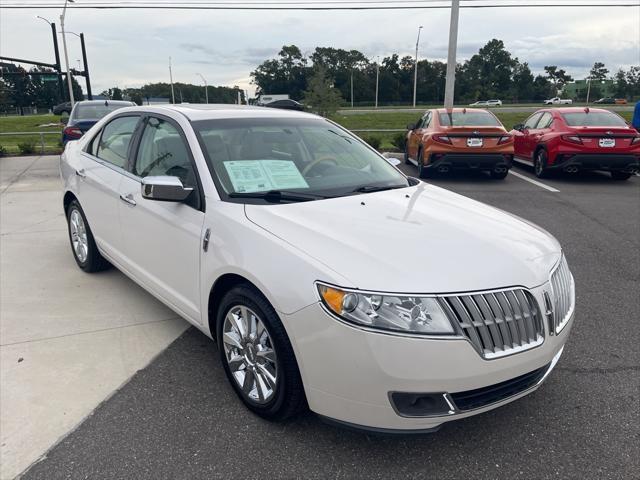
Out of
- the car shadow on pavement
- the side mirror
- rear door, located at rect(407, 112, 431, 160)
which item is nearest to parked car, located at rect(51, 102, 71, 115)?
rear door, located at rect(407, 112, 431, 160)

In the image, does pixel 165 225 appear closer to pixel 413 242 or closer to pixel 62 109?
pixel 413 242

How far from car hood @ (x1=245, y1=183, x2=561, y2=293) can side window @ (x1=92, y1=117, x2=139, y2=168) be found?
1.77m

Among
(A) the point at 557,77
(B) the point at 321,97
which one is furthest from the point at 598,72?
(B) the point at 321,97

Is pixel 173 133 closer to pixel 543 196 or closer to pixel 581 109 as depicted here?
pixel 543 196

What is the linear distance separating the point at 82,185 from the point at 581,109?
34.4 ft

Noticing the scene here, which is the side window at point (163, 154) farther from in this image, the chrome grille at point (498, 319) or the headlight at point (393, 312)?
the chrome grille at point (498, 319)

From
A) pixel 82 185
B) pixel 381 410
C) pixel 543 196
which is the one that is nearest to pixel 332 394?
pixel 381 410

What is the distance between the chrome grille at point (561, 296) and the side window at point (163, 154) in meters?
2.10

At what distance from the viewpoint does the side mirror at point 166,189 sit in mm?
2984

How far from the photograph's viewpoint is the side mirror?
298 centimetres

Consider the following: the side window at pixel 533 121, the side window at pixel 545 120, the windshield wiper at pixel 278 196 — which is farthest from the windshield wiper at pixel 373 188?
the side window at pixel 533 121

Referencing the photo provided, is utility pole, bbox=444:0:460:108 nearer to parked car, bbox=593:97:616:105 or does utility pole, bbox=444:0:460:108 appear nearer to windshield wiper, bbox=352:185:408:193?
windshield wiper, bbox=352:185:408:193

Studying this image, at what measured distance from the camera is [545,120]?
11445mm

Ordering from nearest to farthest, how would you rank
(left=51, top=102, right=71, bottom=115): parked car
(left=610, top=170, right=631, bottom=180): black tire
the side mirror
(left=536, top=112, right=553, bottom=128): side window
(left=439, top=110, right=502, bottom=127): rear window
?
1. the side mirror
2. (left=439, top=110, right=502, bottom=127): rear window
3. (left=610, top=170, right=631, bottom=180): black tire
4. (left=536, top=112, right=553, bottom=128): side window
5. (left=51, top=102, right=71, bottom=115): parked car
